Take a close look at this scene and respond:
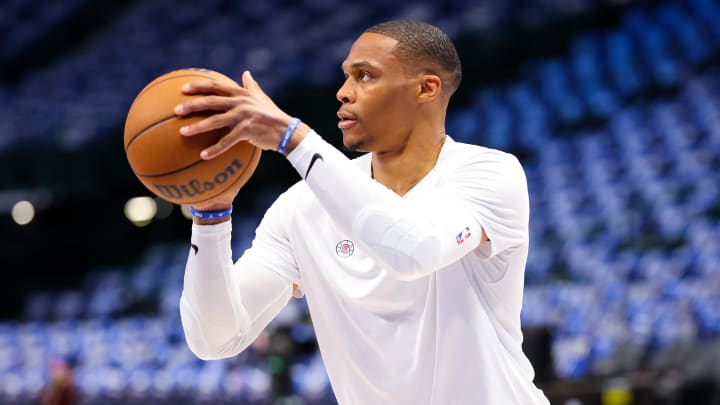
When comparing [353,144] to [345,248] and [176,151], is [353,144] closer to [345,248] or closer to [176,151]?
[345,248]

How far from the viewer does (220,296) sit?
289 cm

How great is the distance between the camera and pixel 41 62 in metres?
21.1

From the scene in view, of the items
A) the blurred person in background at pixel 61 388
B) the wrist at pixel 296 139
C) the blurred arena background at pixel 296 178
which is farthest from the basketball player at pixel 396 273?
the blurred person in background at pixel 61 388

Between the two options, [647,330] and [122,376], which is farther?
[122,376]

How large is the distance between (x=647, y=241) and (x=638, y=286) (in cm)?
130

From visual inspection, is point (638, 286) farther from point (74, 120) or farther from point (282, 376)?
point (74, 120)

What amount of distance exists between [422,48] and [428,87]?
4.4 inches

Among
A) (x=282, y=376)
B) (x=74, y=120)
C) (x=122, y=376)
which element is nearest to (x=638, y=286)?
(x=282, y=376)

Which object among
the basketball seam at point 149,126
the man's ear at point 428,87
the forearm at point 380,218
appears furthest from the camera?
the man's ear at point 428,87

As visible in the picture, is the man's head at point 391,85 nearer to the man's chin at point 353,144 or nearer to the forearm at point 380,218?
the man's chin at point 353,144

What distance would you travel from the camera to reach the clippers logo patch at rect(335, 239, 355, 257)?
2973mm

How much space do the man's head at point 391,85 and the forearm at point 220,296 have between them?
1.55 feet

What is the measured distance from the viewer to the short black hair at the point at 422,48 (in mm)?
2912

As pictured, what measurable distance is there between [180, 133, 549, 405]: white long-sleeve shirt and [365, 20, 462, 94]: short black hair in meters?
0.23
